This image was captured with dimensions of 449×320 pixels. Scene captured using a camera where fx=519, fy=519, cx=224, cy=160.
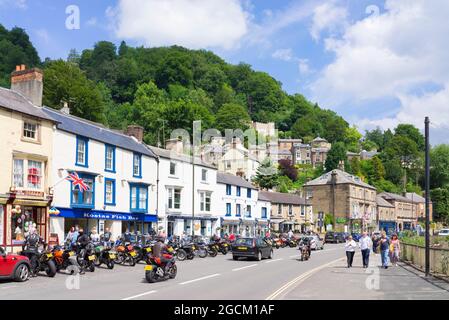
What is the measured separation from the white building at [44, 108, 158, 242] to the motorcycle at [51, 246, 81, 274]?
8656 millimetres

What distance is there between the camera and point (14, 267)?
18.4m

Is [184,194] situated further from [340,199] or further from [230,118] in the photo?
[230,118]

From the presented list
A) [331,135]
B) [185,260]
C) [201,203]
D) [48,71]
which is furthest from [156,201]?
[331,135]

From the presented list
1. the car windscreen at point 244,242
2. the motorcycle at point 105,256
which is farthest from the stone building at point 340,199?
the motorcycle at point 105,256

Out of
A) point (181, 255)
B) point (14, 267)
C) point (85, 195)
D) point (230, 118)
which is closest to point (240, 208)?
point (85, 195)

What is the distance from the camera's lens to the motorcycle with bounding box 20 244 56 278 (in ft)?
67.1

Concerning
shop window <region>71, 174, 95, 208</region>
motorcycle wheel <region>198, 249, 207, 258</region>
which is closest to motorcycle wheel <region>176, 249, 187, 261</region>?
motorcycle wheel <region>198, 249, 207, 258</region>

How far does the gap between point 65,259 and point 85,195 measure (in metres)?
12.9

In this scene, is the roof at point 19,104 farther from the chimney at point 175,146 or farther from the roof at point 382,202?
the roof at point 382,202

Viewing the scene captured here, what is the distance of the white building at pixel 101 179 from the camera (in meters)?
32.5

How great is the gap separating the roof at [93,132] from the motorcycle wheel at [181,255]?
1048 cm

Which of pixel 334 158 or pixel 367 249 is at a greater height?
Answer: pixel 334 158
